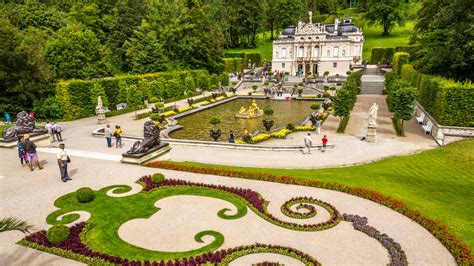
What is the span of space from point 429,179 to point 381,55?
74.8m

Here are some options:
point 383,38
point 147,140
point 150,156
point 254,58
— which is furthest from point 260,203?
point 383,38

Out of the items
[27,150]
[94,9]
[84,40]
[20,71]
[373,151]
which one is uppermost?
[94,9]

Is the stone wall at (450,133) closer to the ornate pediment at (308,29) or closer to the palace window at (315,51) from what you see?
the palace window at (315,51)

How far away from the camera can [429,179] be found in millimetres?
17328

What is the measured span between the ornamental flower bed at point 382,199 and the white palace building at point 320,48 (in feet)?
214

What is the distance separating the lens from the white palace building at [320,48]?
77.1 meters

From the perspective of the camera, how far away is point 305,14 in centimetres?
12419

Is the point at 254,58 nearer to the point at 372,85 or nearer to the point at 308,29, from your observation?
the point at 308,29

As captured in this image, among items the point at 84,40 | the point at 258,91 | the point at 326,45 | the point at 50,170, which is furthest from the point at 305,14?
the point at 50,170

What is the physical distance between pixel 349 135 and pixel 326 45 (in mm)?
55080

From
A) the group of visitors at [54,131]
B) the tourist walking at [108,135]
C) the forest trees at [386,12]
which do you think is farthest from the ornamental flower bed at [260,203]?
the forest trees at [386,12]

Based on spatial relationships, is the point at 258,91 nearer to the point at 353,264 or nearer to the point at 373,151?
the point at 373,151

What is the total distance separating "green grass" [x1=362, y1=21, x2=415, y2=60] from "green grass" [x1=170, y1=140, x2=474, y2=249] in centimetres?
7433

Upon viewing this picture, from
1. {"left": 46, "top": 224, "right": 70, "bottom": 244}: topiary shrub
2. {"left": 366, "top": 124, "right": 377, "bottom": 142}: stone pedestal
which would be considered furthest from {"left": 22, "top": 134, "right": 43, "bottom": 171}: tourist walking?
{"left": 366, "top": 124, "right": 377, "bottom": 142}: stone pedestal
